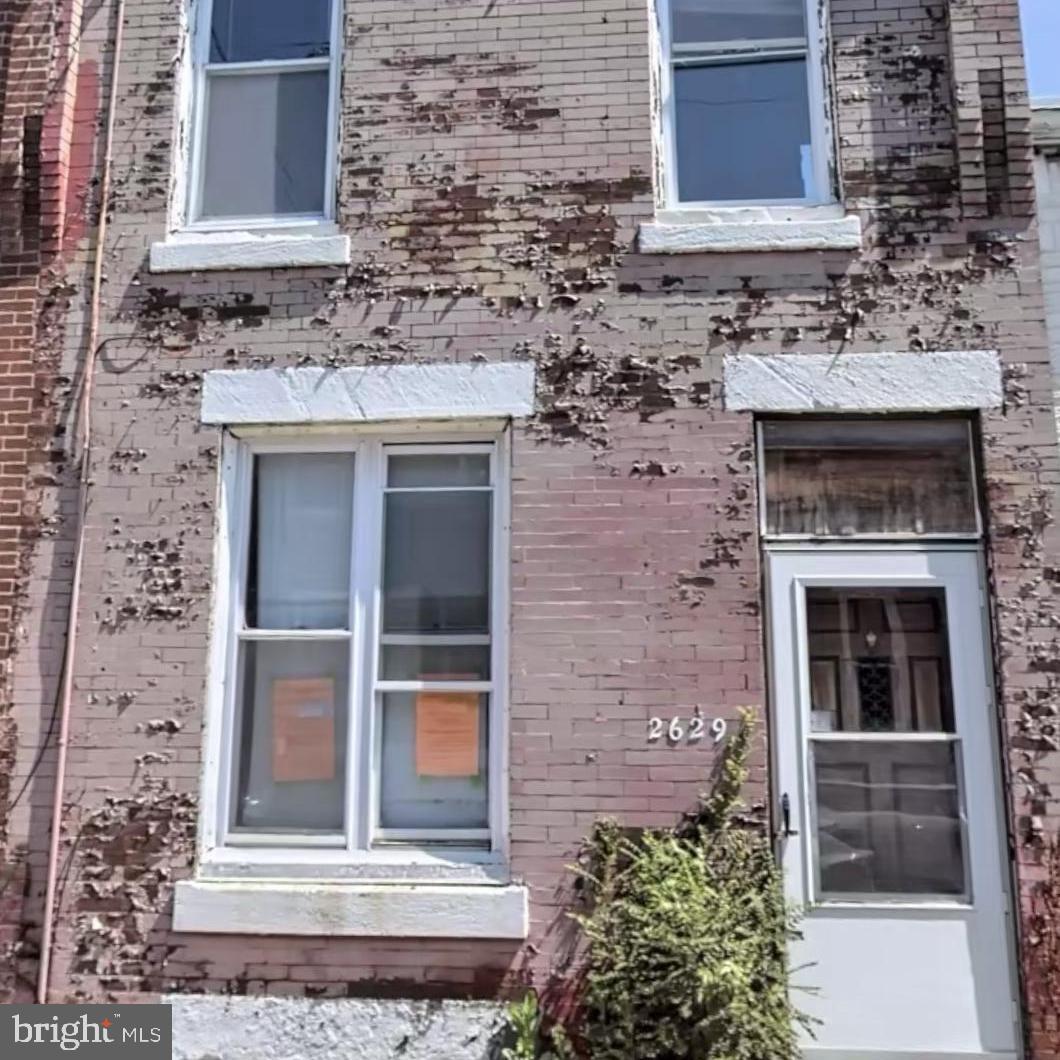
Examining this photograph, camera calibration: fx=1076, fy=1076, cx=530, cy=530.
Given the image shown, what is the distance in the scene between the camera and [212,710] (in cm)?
520

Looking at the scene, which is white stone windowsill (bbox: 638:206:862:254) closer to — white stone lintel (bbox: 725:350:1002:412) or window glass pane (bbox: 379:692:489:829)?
white stone lintel (bbox: 725:350:1002:412)

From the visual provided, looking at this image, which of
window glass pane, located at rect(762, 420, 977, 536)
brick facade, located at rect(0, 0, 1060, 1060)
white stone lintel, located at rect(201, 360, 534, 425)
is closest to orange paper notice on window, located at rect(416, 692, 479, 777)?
brick facade, located at rect(0, 0, 1060, 1060)

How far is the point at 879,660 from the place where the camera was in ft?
16.3

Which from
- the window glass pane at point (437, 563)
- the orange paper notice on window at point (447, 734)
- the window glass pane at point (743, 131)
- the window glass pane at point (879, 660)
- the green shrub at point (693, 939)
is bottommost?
the green shrub at point (693, 939)

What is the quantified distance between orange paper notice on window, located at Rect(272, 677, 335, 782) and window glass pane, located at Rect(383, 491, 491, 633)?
0.47 metres

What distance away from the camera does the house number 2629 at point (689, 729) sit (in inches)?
193

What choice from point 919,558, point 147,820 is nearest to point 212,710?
point 147,820

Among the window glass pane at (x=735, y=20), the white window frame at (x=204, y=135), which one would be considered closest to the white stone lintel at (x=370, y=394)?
the white window frame at (x=204, y=135)

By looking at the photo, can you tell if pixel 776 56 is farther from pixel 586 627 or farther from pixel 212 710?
pixel 212 710

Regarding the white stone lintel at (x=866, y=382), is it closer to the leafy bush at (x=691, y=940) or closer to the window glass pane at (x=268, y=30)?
the leafy bush at (x=691, y=940)

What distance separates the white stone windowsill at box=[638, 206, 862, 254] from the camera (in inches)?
207

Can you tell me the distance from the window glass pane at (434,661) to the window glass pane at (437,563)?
0.29 feet

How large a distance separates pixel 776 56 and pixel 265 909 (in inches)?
196

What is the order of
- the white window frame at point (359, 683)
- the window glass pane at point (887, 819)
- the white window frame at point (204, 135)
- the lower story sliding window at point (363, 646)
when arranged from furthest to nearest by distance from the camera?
the white window frame at point (204, 135) → the lower story sliding window at point (363, 646) → the white window frame at point (359, 683) → the window glass pane at point (887, 819)
